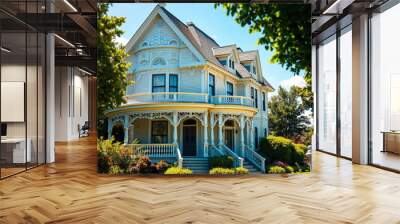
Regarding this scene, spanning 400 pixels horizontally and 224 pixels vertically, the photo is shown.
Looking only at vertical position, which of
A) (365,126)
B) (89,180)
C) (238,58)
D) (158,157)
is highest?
(238,58)

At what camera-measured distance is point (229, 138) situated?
5098mm

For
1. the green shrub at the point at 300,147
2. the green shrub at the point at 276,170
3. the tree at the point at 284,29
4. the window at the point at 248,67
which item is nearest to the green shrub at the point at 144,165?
the green shrub at the point at 276,170

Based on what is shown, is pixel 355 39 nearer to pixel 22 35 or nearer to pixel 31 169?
pixel 22 35

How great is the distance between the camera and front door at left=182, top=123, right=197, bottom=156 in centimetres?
503

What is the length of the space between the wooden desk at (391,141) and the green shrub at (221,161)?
294cm

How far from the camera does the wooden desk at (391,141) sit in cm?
569

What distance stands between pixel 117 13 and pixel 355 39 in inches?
187

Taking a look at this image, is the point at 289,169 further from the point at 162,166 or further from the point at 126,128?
the point at 126,128

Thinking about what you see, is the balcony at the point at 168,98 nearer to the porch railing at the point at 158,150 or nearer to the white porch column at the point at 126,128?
the white porch column at the point at 126,128

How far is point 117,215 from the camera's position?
128 inches

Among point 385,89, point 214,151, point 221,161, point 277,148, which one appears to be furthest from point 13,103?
point 385,89

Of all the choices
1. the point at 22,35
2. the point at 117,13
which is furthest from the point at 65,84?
the point at 117,13

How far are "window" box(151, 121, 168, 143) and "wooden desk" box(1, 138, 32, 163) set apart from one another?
2.47 metres

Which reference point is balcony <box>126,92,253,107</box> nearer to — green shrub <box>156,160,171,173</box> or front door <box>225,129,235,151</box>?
front door <box>225,129,235,151</box>
